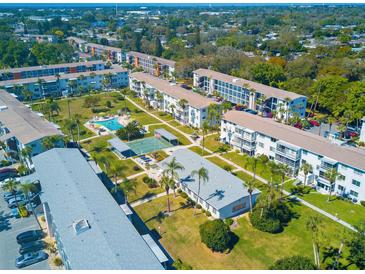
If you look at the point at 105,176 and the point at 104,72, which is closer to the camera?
the point at 105,176

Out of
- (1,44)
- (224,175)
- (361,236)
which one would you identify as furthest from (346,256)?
(1,44)

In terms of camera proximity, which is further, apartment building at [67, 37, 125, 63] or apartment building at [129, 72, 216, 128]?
apartment building at [67, 37, 125, 63]

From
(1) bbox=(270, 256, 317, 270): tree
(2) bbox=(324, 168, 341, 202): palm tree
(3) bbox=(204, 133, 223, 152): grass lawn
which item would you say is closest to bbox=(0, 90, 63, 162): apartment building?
(3) bbox=(204, 133, 223, 152): grass lawn

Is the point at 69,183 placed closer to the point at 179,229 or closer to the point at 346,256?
the point at 179,229

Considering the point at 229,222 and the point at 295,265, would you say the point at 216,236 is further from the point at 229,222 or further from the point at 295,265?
the point at 295,265

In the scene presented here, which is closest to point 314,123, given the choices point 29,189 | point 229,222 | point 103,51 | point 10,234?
point 229,222

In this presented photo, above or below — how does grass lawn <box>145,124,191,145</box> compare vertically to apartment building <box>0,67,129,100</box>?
below

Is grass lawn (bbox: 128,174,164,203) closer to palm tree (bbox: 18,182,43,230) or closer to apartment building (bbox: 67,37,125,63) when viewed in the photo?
palm tree (bbox: 18,182,43,230)
